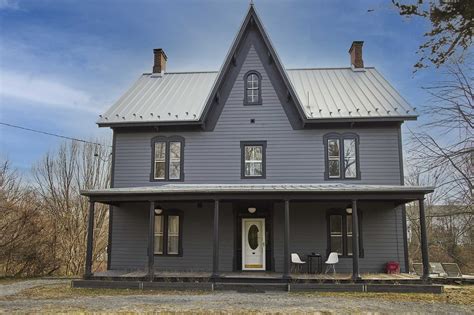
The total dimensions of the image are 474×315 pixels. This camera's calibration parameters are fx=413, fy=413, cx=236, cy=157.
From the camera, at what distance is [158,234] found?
15.7 meters

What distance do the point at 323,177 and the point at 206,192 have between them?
4.63 meters

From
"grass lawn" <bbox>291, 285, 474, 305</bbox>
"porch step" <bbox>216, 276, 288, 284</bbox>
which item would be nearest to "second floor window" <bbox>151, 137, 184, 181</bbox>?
"porch step" <bbox>216, 276, 288, 284</bbox>

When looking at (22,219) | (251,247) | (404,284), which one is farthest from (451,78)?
(22,219)

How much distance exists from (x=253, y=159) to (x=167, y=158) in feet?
10.9

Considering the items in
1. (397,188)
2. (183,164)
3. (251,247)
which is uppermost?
(183,164)

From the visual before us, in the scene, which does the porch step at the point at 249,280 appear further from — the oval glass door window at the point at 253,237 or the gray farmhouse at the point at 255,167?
the oval glass door window at the point at 253,237

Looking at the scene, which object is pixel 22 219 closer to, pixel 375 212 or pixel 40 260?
pixel 40 260

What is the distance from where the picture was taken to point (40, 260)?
16.9m

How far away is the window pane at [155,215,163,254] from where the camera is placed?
51.0ft

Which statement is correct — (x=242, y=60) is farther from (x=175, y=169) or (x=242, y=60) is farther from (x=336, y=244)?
(x=336, y=244)

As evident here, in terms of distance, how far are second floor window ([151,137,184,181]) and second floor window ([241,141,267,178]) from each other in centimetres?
243

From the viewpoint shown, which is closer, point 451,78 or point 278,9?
point 451,78

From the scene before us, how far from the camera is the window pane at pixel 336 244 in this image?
1490 cm

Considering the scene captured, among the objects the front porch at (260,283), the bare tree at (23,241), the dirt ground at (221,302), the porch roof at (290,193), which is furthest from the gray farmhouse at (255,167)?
the bare tree at (23,241)
